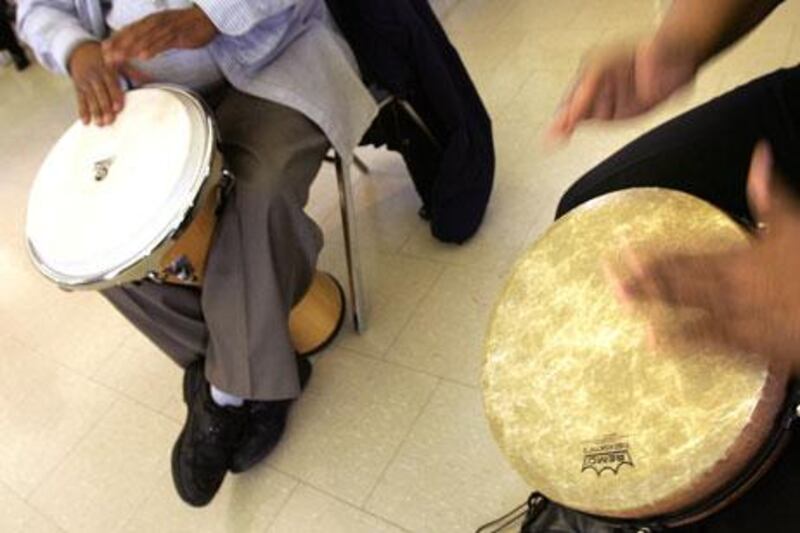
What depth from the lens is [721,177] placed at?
74 cm

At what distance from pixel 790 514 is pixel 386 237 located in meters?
1.17

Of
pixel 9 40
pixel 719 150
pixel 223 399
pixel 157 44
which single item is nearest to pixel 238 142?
pixel 157 44

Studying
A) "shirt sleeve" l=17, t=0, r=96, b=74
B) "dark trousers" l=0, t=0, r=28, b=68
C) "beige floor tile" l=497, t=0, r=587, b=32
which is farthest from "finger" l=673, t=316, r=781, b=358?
"dark trousers" l=0, t=0, r=28, b=68

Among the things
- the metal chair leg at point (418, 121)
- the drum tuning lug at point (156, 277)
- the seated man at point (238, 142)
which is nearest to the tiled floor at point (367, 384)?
the seated man at point (238, 142)

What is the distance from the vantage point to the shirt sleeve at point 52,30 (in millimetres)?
1131

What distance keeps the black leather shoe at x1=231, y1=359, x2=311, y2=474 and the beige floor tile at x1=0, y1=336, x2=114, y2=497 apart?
1.44 ft

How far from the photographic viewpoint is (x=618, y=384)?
2.00 ft

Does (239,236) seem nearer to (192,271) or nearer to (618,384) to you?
(192,271)

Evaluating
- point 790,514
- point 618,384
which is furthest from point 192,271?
point 790,514

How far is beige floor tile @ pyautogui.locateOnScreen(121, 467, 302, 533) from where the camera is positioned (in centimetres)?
117

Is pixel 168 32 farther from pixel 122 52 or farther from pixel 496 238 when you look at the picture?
pixel 496 238

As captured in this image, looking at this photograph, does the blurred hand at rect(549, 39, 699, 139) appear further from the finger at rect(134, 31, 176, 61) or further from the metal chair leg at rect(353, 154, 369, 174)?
the metal chair leg at rect(353, 154, 369, 174)

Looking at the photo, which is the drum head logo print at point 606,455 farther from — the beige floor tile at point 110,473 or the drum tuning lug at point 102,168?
the beige floor tile at point 110,473

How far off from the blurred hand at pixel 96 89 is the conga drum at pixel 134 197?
0.06 ft
